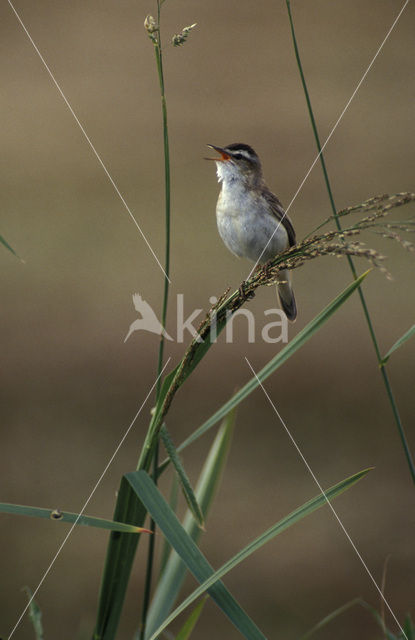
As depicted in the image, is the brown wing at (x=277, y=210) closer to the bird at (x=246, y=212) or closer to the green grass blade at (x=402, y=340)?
the bird at (x=246, y=212)

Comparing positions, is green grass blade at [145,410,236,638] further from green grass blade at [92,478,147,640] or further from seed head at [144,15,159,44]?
seed head at [144,15,159,44]

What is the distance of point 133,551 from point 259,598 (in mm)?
3634

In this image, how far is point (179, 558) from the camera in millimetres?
1438

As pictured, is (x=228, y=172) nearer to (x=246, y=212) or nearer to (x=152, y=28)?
(x=246, y=212)

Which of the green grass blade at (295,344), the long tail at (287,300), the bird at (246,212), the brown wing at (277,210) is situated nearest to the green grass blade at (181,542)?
the green grass blade at (295,344)

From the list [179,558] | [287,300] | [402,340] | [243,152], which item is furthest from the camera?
[287,300]

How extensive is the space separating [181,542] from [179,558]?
0.38 m

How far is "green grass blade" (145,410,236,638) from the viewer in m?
1.40

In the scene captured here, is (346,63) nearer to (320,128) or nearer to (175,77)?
(320,128)

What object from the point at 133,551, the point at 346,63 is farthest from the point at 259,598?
the point at 346,63

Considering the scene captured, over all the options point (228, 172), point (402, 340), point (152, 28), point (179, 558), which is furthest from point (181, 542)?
point (228, 172)

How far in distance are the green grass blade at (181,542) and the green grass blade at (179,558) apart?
0.90 ft

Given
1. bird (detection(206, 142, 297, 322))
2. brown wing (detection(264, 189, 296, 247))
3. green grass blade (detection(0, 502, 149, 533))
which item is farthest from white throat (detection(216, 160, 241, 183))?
green grass blade (detection(0, 502, 149, 533))

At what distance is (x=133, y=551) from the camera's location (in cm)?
119
